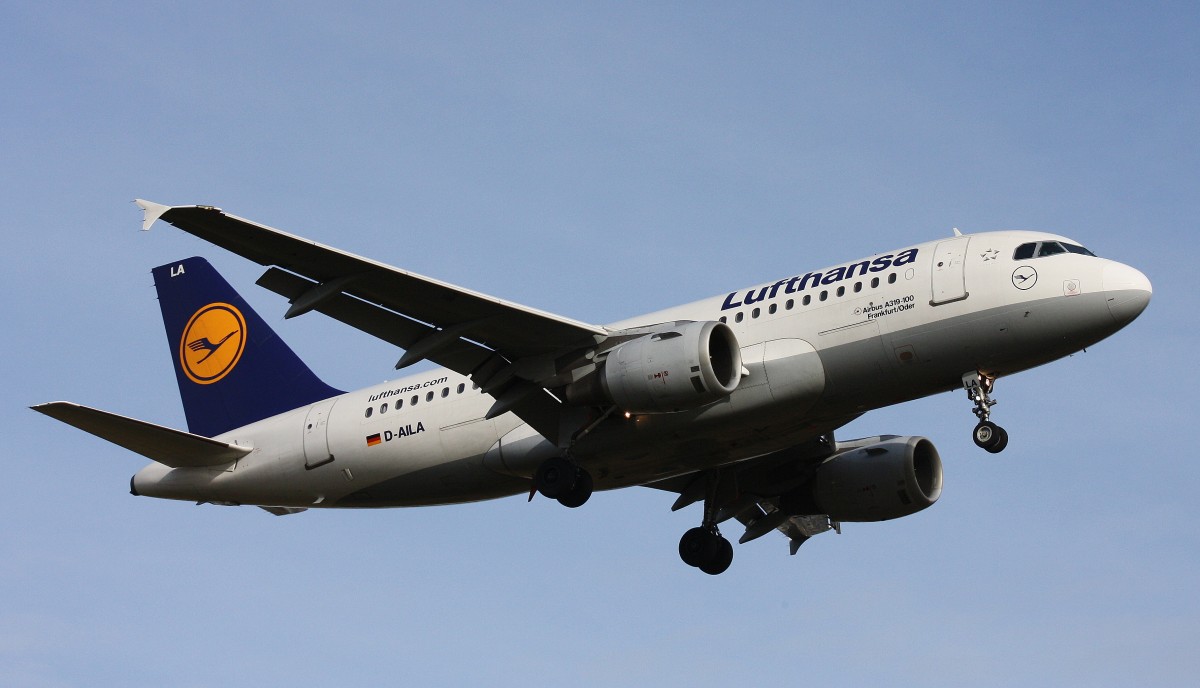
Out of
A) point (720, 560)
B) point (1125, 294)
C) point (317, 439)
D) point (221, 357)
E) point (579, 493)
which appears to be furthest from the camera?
point (221, 357)

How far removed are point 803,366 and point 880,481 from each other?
671 cm

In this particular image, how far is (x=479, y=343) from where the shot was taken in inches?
1161

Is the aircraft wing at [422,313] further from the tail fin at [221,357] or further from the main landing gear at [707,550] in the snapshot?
the tail fin at [221,357]

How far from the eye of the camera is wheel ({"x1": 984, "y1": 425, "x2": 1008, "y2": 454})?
2788 cm

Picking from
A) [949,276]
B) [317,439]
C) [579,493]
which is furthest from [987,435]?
[317,439]

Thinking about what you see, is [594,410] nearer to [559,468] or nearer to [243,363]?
[559,468]

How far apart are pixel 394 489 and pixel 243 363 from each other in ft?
19.7

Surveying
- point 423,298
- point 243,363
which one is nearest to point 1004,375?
point 423,298

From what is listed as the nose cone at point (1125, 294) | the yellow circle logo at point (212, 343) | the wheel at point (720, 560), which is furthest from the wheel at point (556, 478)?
the nose cone at point (1125, 294)

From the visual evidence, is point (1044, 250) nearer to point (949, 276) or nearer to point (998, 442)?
point (949, 276)

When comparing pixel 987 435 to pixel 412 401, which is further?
pixel 412 401

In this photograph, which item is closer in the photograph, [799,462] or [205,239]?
[205,239]

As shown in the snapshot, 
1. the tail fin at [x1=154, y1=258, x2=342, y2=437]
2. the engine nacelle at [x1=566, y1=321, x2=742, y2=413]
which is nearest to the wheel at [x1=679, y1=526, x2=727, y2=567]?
the engine nacelle at [x1=566, y1=321, x2=742, y2=413]

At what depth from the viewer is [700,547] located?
34094 mm
